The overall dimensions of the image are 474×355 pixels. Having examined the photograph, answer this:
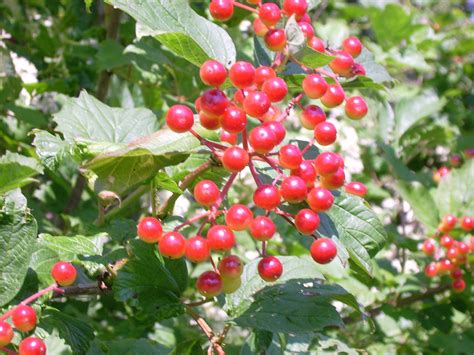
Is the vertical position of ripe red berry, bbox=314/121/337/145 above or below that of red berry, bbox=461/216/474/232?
above

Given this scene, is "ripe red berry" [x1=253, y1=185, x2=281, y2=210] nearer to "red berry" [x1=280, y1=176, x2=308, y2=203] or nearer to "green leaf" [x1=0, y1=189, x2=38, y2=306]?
"red berry" [x1=280, y1=176, x2=308, y2=203]

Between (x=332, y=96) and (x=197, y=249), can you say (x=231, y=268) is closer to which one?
(x=197, y=249)

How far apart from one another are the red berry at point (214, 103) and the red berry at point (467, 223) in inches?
50.6

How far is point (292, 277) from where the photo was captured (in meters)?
1.30

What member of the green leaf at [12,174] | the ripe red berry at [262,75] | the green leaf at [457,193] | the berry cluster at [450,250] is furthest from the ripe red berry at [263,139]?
the green leaf at [457,193]

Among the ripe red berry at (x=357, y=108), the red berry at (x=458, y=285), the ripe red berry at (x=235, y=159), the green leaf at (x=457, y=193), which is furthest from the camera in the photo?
the green leaf at (x=457, y=193)

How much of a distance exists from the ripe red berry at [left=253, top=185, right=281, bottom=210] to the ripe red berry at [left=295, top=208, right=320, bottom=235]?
2.0 inches

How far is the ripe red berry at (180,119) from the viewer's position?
97cm

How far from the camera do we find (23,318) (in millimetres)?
1029

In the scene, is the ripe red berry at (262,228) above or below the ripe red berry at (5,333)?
above

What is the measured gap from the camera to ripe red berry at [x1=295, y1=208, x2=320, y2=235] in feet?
3.27

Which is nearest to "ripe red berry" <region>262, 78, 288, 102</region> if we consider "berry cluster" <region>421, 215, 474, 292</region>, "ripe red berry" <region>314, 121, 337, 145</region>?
"ripe red berry" <region>314, 121, 337, 145</region>

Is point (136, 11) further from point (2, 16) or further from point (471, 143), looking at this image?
point (471, 143)

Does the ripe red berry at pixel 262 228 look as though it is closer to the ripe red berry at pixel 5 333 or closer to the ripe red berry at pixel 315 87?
the ripe red berry at pixel 315 87
